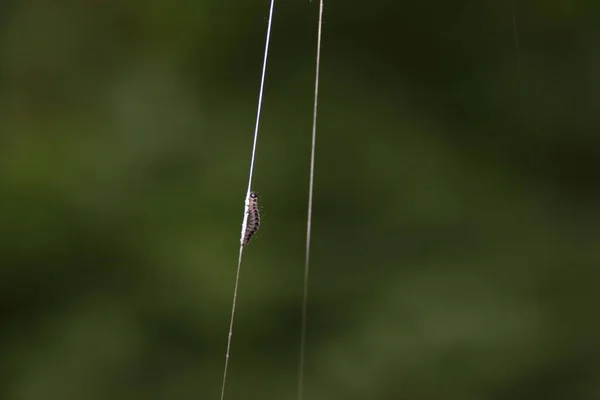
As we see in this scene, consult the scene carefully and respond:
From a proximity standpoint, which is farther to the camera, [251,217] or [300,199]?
[300,199]

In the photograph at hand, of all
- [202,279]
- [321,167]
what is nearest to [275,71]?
[321,167]

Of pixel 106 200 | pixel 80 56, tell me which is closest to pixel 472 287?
pixel 106 200

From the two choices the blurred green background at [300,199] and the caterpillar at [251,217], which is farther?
the blurred green background at [300,199]

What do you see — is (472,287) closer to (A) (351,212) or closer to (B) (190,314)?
(A) (351,212)

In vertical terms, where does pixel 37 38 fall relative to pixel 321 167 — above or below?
above

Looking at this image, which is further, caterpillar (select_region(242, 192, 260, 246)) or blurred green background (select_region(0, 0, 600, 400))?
blurred green background (select_region(0, 0, 600, 400))

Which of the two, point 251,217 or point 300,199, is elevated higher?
point 300,199

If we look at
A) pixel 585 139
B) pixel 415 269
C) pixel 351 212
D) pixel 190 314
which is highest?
pixel 585 139
